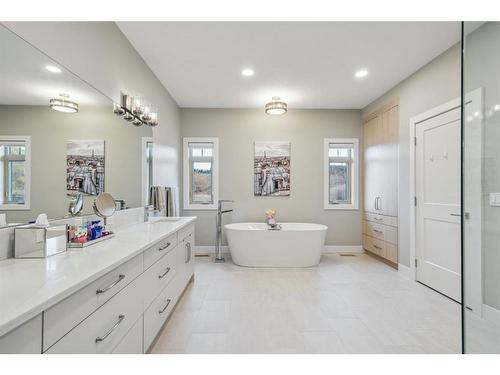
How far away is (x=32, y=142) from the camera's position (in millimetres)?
1471

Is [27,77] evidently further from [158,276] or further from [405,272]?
[405,272]

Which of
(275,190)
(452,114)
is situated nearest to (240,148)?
(275,190)

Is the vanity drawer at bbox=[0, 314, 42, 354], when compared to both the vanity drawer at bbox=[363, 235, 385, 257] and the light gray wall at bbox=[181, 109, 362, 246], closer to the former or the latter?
the light gray wall at bbox=[181, 109, 362, 246]

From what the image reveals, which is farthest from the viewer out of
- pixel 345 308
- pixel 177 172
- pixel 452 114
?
pixel 177 172

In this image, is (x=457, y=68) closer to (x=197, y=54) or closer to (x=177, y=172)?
(x=197, y=54)

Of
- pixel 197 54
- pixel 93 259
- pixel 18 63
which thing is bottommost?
pixel 93 259

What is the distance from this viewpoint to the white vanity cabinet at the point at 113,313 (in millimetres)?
829

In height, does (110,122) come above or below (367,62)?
below

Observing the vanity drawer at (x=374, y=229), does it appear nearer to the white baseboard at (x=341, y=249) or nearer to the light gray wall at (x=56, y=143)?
the white baseboard at (x=341, y=249)

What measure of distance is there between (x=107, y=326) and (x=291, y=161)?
4.09m

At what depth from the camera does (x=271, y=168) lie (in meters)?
4.87

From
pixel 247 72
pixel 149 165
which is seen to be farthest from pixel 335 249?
pixel 149 165

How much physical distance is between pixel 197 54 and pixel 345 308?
3037mm

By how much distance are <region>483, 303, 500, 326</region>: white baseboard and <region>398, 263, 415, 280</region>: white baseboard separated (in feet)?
5.87
